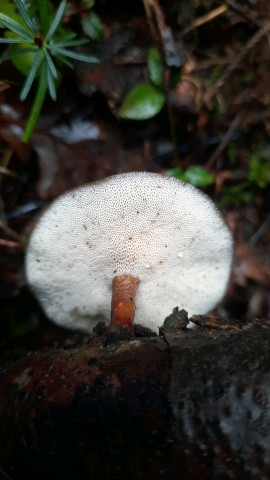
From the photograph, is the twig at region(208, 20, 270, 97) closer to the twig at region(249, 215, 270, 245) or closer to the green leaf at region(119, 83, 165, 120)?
the green leaf at region(119, 83, 165, 120)

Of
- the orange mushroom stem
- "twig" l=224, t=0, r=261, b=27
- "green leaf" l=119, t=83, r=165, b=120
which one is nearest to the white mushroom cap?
the orange mushroom stem

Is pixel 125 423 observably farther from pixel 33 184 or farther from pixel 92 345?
pixel 33 184

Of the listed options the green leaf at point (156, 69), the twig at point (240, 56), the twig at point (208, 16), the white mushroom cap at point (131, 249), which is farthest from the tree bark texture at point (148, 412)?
the twig at point (208, 16)

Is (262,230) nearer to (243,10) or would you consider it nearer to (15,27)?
(243,10)

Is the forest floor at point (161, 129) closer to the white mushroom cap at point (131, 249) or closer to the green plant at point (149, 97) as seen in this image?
the green plant at point (149, 97)

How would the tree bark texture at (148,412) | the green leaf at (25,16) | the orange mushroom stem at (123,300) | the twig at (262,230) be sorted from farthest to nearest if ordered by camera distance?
1. the twig at (262,230)
2. the orange mushroom stem at (123,300)
3. the green leaf at (25,16)
4. the tree bark texture at (148,412)

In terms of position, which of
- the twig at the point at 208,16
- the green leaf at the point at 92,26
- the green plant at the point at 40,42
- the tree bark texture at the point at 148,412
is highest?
the twig at the point at 208,16
